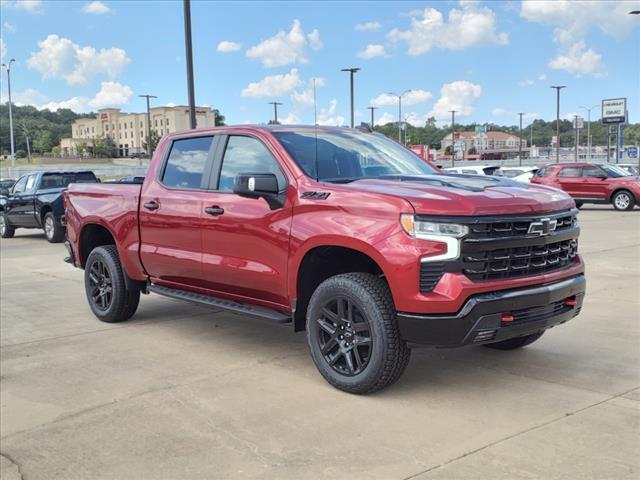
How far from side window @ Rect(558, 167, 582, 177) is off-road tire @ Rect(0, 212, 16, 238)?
1746 cm

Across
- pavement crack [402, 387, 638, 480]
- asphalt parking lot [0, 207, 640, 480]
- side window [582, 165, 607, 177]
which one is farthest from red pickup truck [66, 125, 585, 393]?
side window [582, 165, 607, 177]

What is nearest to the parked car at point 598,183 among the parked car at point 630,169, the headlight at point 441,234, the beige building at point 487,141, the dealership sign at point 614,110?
the parked car at point 630,169

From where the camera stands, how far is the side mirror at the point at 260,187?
188 inches

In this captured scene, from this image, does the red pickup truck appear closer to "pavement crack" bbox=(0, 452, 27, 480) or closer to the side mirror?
the side mirror

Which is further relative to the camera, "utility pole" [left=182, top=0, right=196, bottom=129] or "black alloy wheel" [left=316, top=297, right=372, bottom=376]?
"utility pole" [left=182, top=0, right=196, bottom=129]

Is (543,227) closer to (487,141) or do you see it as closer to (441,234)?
(441,234)

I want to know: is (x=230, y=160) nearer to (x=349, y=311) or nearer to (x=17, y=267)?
(x=349, y=311)

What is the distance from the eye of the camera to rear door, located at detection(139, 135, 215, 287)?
573cm

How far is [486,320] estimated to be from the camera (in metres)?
4.08

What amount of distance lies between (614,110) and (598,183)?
128 ft

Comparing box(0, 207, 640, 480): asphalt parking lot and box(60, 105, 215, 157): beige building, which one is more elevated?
box(60, 105, 215, 157): beige building

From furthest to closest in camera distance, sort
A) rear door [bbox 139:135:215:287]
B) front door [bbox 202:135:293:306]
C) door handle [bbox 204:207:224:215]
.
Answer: rear door [bbox 139:135:215:287], door handle [bbox 204:207:224:215], front door [bbox 202:135:293:306]

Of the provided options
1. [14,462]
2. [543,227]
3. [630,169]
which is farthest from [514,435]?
[630,169]

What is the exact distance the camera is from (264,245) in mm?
5035
